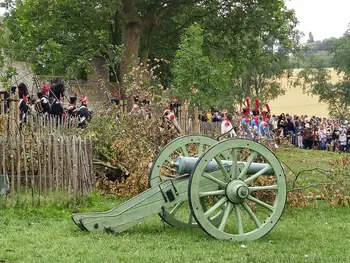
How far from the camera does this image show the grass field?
23.8ft

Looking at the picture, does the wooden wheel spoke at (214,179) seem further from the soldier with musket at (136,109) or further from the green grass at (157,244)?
the soldier with musket at (136,109)

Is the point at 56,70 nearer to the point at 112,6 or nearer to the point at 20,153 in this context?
the point at 112,6

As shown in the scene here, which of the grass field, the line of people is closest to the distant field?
the line of people

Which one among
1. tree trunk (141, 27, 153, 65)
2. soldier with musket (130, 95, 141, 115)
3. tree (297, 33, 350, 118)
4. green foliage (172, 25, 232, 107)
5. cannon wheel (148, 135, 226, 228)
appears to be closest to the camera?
cannon wheel (148, 135, 226, 228)

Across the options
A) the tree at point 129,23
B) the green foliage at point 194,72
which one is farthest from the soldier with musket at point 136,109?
the green foliage at point 194,72

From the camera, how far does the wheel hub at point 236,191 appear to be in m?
8.31

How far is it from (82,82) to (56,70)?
3389 mm

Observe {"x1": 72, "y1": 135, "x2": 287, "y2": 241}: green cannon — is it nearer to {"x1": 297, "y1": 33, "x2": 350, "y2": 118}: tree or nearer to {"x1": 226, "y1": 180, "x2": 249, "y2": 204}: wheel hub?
{"x1": 226, "y1": 180, "x2": 249, "y2": 204}: wheel hub

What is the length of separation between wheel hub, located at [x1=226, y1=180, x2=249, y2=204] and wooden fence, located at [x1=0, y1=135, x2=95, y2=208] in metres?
3.49

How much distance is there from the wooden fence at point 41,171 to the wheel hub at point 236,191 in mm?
3486

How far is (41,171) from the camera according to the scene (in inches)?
426

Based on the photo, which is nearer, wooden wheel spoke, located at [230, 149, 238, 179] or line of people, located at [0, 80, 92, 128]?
wooden wheel spoke, located at [230, 149, 238, 179]

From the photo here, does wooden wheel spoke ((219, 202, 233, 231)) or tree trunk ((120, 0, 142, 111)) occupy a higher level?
tree trunk ((120, 0, 142, 111))

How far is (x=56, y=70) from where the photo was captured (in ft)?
117
